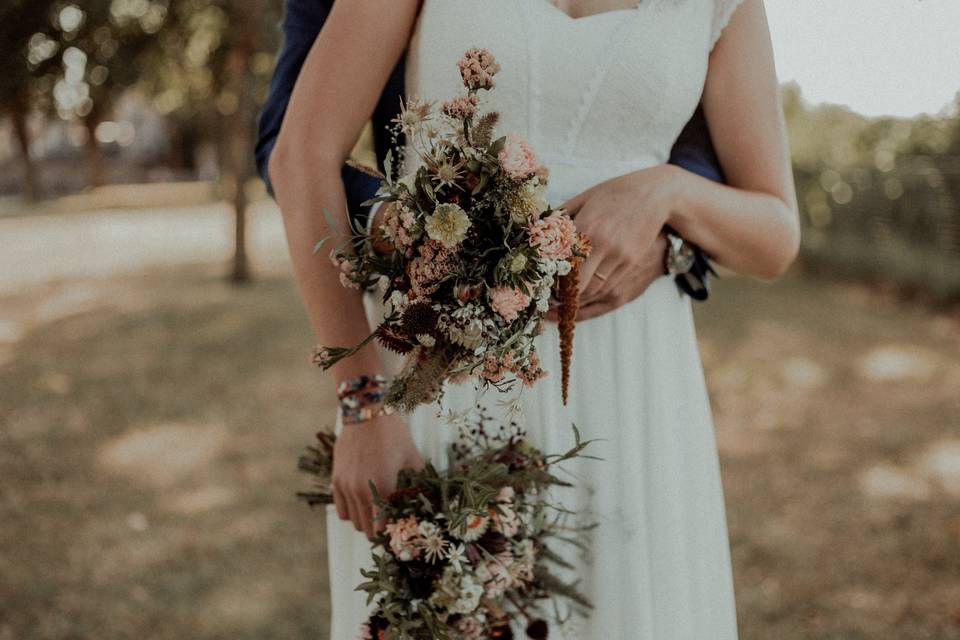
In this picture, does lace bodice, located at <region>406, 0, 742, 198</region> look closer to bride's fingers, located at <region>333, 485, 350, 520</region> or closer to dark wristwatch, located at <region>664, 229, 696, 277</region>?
dark wristwatch, located at <region>664, 229, 696, 277</region>

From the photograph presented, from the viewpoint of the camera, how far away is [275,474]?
211 inches

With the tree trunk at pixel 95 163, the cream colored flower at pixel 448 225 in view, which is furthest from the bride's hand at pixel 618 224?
the tree trunk at pixel 95 163

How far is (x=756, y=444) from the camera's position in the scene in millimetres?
5613

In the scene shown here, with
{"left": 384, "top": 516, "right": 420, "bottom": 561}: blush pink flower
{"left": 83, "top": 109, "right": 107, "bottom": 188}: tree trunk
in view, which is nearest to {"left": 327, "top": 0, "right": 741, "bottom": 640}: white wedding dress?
{"left": 384, "top": 516, "right": 420, "bottom": 561}: blush pink flower

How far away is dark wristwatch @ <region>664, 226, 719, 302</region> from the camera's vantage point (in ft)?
5.15

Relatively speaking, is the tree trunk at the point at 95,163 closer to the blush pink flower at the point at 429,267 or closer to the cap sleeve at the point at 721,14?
the cap sleeve at the point at 721,14

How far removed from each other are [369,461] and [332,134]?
546mm

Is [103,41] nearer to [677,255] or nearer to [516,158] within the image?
[677,255]

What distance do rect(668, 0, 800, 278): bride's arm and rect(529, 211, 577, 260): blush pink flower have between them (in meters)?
0.43

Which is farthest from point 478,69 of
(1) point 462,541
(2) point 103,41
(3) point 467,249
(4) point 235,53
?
(2) point 103,41

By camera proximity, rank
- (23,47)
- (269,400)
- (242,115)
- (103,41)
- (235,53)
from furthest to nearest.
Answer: (103,41), (242,115), (235,53), (23,47), (269,400)

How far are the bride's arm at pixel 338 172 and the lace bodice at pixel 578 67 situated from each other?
0.09m

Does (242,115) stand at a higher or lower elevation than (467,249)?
higher

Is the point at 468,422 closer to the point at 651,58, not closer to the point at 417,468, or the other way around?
the point at 417,468
